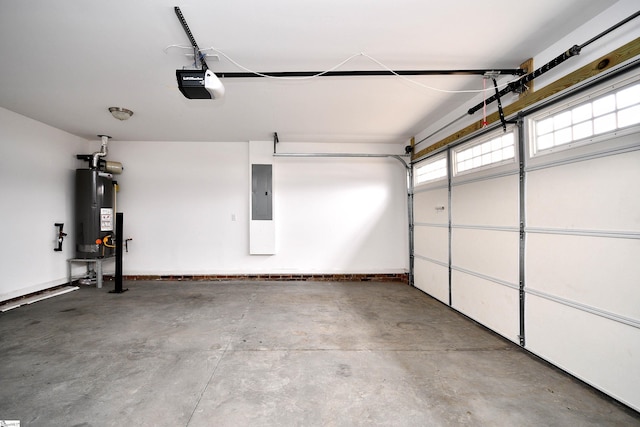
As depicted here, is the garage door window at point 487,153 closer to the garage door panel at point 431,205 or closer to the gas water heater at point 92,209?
the garage door panel at point 431,205

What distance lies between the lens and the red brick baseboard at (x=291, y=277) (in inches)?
197

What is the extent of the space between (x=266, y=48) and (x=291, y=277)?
13.2ft

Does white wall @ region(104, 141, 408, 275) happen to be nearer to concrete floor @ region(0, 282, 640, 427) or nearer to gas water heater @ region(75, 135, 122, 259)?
gas water heater @ region(75, 135, 122, 259)

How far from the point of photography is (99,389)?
1.87m

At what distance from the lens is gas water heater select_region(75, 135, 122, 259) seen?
14.5 feet

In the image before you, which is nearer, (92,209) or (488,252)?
(488,252)

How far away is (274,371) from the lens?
209cm

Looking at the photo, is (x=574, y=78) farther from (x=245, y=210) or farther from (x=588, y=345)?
(x=245, y=210)

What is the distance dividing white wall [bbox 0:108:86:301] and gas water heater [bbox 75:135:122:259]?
242mm

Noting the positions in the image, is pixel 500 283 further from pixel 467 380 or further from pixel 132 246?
pixel 132 246

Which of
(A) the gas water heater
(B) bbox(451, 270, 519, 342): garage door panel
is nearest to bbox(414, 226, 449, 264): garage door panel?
(B) bbox(451, 270, 519, 342): garage door panel

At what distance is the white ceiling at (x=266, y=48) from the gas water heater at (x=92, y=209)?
101 cm

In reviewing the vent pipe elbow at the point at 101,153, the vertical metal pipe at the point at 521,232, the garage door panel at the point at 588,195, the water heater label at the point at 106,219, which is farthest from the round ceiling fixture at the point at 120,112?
the garage door panel at the point at 588,195

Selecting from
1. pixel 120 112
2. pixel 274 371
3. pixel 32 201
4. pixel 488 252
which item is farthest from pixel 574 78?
pixel 32 201
